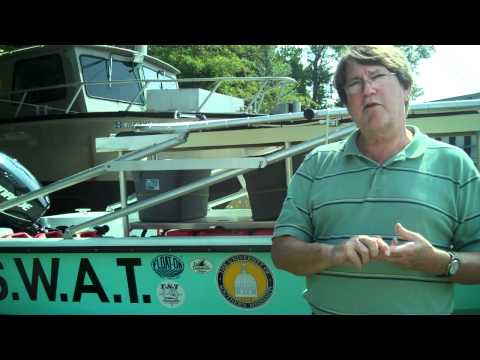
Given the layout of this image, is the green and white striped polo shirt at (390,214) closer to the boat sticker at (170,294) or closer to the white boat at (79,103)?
the boat sticker at (170,294)

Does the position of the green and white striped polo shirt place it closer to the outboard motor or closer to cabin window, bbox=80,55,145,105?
the outboard motor

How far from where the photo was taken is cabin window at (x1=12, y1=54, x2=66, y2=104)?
715cm

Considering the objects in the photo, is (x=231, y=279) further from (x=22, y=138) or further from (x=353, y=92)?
(x=22, y=138)

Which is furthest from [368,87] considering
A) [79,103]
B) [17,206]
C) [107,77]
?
[107,77]

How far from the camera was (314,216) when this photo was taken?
1.52 m

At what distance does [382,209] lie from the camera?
1433 millimetres

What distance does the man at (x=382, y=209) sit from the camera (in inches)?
55.6

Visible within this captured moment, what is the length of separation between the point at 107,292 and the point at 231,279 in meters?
0.69

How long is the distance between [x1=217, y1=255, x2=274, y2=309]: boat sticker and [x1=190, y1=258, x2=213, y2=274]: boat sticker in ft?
0.20

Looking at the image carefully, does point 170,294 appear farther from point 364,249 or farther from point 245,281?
point 364,249

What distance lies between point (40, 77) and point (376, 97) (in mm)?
6785

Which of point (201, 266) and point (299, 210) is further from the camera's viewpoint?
point (201, 266)

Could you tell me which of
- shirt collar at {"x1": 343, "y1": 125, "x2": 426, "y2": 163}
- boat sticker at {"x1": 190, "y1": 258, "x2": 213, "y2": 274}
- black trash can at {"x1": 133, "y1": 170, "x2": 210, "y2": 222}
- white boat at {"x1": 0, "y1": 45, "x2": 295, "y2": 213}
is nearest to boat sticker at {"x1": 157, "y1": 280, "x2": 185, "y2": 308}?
boat sticker at {"x1": 190, "y1": 258, "x2": 213, "y2": 274}

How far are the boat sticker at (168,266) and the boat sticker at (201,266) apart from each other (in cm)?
6
